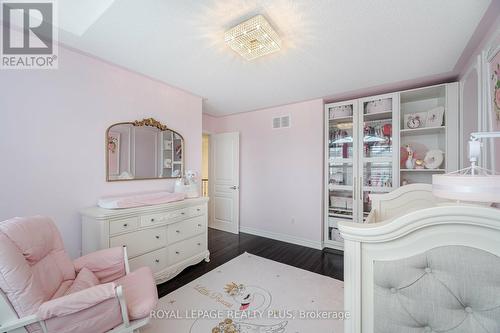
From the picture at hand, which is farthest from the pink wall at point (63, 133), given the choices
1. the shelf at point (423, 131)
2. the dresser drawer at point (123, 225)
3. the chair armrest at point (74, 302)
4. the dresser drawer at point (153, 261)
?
the shelf at point (423, 131)

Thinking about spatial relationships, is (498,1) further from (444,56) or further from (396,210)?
(396,210)

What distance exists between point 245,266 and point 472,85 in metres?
3.28

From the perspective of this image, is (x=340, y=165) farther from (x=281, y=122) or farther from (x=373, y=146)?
(x=281, y=122)

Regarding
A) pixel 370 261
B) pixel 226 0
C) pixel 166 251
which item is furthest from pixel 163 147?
pixel 370 261

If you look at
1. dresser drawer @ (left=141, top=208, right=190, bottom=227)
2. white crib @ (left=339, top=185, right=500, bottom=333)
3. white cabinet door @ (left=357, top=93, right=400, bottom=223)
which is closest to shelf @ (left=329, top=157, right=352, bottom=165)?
white cabinet door @ (left=357, top=93, right=400, bottom=223)

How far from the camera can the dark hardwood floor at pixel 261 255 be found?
247 centimetres

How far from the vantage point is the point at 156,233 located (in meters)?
2.21

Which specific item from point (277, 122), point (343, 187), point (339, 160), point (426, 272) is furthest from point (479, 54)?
point (277, 122)

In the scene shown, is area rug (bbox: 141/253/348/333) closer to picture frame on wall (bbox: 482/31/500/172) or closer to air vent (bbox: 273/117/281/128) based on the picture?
picture frame on wall (bbox: 482/31/500/172)

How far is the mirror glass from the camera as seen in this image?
2265mm

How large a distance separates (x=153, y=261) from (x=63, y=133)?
1.54 metres

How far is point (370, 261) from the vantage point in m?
Result: 0.85

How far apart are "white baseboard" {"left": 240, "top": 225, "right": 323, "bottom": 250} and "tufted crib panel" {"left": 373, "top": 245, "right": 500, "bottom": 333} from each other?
2.59 metres
